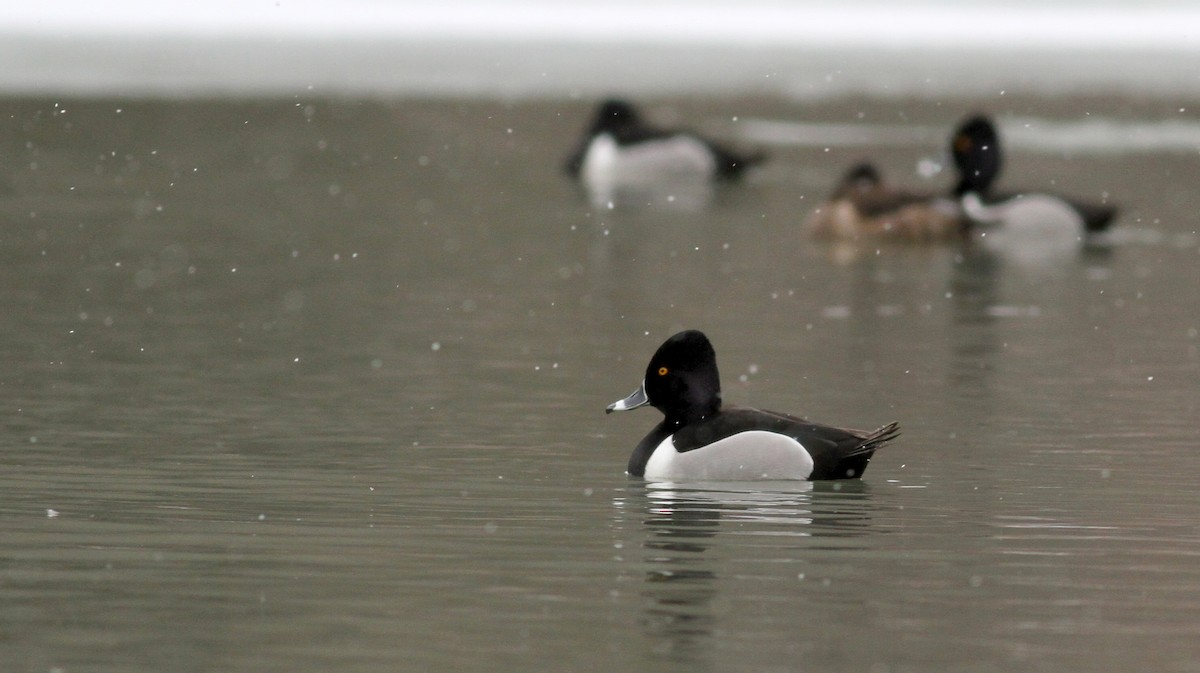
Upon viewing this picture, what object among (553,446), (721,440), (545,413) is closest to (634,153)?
(545,413)

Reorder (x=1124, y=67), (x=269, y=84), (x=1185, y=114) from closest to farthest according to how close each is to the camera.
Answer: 1. (x=1185, y=114)
2. (x=269, y=84)
3. (x=1124, y=67)

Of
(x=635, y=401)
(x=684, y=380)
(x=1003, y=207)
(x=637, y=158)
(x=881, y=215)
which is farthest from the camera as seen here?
(x=637, y=158)

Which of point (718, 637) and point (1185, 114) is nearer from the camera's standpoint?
point (718, 637)

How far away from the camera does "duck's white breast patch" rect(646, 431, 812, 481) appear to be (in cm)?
1059

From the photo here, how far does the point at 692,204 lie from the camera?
28.5 metres

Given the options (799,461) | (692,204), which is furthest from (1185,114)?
(799,461)

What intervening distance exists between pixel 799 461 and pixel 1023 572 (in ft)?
7.12

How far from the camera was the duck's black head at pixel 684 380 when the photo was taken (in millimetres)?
10891

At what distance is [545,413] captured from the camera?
12430mm

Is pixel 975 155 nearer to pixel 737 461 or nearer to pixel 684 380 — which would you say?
pixel 684 380

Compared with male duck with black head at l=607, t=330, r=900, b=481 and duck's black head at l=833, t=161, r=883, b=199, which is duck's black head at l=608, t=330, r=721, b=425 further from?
duck's black head at l=833, t=161, r=883, b=199

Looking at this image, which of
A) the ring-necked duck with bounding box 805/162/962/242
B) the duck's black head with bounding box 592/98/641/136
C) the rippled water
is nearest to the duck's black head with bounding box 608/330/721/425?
the rippled water

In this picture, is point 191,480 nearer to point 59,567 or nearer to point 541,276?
point 59,567

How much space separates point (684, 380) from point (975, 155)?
14.6 metres
